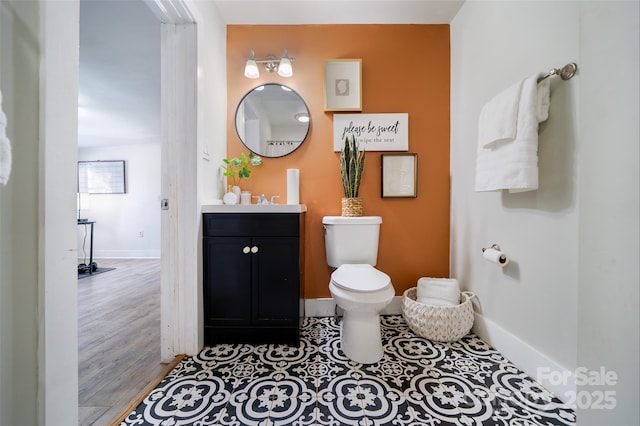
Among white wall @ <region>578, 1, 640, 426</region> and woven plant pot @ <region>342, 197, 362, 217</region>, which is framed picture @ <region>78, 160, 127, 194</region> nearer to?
woven plant pot @ <region>342, 197, 362, 217</region>

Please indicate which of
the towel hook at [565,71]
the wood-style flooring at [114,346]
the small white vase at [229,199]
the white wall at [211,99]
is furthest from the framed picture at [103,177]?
the towel hook at [565,71]

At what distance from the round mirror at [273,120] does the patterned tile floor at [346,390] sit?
142 cm

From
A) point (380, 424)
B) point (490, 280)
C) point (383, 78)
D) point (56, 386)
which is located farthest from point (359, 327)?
point (383, 78)

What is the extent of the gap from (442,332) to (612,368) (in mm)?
978

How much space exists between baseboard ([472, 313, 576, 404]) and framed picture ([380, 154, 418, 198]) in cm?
98

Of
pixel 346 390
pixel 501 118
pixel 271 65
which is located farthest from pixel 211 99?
pixel 346 390

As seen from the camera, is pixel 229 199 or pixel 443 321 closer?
pixel 443 321

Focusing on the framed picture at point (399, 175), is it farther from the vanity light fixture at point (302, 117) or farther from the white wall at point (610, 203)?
the white wall at point (610, 203)

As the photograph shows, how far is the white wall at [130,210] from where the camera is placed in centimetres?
453

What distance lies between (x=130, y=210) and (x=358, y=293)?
5.11m

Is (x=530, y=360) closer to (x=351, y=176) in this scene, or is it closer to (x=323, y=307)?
(x=323, y=307)

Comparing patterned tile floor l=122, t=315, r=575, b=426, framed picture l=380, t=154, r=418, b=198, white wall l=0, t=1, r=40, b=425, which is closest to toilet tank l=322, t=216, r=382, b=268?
framed picture l=380, t=154, r=418, b=198

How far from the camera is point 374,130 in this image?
1885 mm

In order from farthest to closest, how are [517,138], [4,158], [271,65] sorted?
[271,65] < [517,138] < [4,158]
